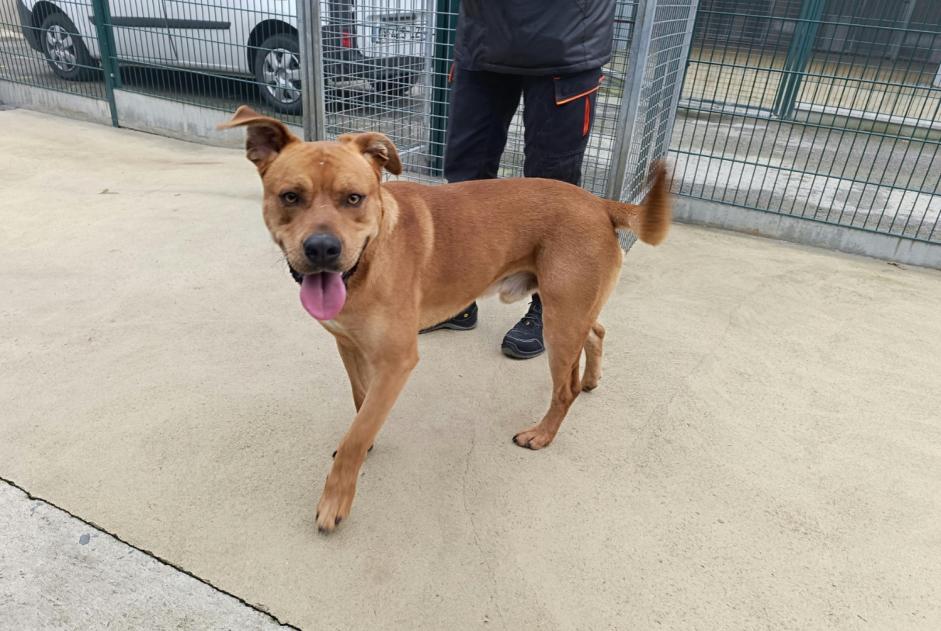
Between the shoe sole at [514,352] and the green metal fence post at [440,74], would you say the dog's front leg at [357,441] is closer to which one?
the shoe sole at [514,352]

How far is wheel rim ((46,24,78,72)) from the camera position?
646 centimetres

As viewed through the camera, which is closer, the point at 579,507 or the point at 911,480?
the point at 579,507

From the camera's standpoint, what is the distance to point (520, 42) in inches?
104

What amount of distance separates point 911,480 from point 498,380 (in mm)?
1642

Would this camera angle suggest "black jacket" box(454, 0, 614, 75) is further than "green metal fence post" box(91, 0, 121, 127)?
No

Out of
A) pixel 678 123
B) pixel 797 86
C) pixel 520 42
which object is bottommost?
pixel 678 123

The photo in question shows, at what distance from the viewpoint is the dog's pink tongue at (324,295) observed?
5.93 ft

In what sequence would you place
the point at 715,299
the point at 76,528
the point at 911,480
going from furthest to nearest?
1. the point at 715,299
2. the point at 911,480
3. the point at 76,528

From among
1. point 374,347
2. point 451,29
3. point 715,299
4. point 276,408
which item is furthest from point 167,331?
point 715,299

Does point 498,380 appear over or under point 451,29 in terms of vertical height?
under

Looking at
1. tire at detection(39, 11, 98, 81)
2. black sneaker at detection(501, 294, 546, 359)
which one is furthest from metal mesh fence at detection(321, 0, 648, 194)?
tire at detection(39, 11, 98, 81)

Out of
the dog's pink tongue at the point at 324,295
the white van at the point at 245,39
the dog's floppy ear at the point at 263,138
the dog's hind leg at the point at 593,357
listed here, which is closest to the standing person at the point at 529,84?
the dog's hind leg at the point at 593,357

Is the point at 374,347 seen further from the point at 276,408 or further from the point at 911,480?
the point at 911,480

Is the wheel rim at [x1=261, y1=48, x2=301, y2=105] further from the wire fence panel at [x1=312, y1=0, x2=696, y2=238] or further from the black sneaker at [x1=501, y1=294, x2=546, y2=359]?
the black sneaker at [x1=501, y1=294, x2=546, y2=359]
